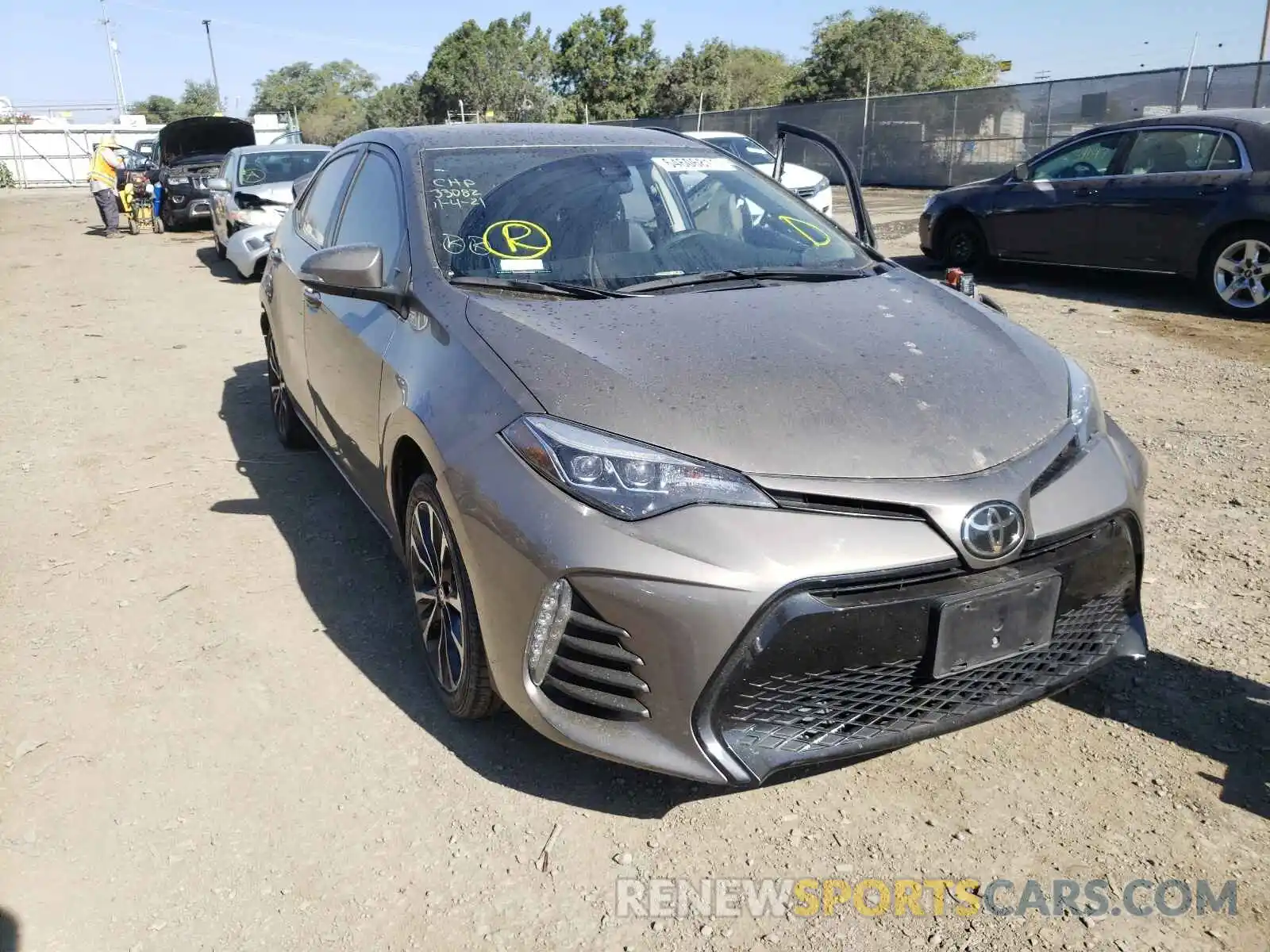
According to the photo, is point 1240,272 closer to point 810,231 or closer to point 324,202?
point 810,231

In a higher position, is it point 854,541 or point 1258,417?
point 854,541

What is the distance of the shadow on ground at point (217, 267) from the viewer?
12744mm

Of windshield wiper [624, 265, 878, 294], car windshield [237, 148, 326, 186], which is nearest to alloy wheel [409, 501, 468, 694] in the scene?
windshield wiper [624, 265, 878, 294]

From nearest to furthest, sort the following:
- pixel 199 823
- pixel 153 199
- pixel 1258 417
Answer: pixel 199 823 → pixel 1258 417 → pixel 153 199

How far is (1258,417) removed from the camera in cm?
548

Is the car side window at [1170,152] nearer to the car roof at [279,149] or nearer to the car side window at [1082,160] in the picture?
the car side window at [1082,160]

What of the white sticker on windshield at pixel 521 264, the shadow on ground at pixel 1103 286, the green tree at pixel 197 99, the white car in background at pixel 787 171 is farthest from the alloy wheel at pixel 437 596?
the green tree at pixel 197 99

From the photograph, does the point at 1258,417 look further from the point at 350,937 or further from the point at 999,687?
the point at 350,937

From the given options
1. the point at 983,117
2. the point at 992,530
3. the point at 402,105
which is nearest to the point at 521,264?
the point at 992,530

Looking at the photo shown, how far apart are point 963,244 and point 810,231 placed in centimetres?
744

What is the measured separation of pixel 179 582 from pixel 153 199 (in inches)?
733

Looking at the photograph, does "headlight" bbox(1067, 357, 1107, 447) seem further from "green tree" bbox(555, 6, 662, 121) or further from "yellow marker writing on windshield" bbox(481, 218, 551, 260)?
"green tree" bbox(555, 6, 662, 121)

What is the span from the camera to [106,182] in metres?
18.2

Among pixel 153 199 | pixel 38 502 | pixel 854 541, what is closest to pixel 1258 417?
pixel 854 541
